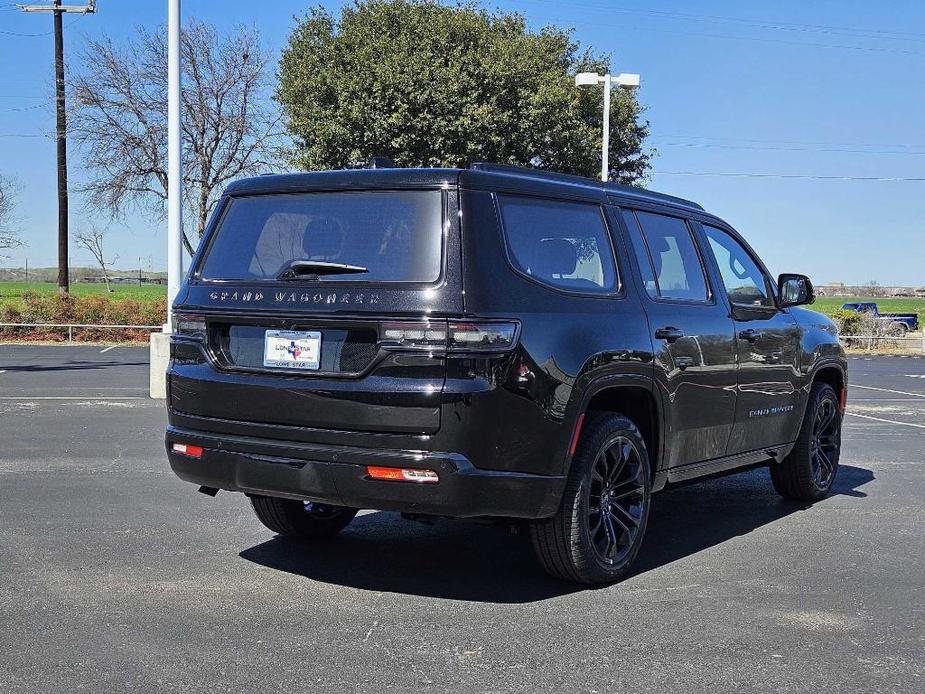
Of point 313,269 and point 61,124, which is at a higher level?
point 61,124

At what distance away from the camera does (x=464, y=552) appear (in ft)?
18.9

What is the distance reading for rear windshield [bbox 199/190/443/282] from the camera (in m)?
4.55

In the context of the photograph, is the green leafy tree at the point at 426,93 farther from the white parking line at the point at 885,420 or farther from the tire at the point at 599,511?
the tire at the point at 599,511

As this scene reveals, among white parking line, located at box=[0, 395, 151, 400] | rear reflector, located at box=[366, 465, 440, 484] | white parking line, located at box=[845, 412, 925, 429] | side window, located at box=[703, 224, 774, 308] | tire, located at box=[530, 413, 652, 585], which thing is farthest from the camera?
white parking line, located at box=[0, 395, 151, 400]

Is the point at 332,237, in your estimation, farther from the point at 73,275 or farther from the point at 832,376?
the point at 73,275

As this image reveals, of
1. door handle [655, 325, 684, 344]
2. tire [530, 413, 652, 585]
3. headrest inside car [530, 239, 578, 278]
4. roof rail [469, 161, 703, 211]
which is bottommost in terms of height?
tire [530, 413, 652, 585]

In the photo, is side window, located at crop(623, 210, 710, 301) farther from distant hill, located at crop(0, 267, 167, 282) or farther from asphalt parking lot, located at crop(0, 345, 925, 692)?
distant hill, located at crop(0, 267, 167, 282)

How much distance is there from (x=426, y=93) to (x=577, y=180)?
22683 mm

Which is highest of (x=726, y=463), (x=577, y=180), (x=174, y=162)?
(x=174, y=162)

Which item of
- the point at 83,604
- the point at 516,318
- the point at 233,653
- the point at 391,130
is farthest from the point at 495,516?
the point at 391,130

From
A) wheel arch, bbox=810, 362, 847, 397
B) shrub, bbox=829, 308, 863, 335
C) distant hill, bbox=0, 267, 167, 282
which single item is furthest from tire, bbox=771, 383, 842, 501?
distant hill, bbox=0, 267, 167, 282

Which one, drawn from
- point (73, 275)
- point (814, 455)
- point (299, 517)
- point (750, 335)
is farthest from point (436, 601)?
point (73, 275)

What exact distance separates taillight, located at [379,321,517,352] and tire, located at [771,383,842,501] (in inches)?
135

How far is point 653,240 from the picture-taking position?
226 inches
